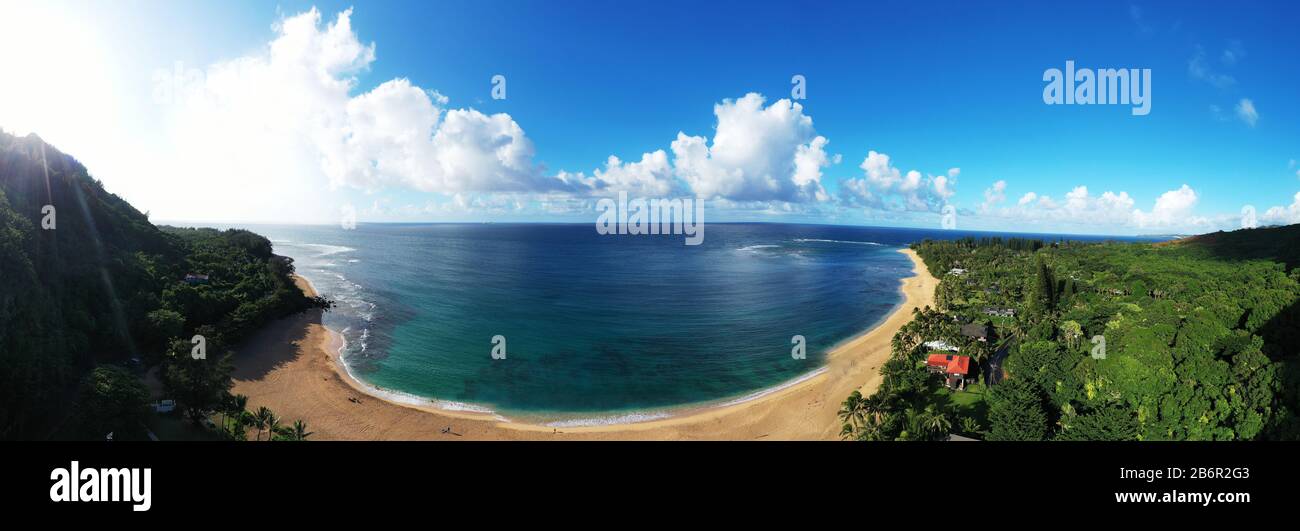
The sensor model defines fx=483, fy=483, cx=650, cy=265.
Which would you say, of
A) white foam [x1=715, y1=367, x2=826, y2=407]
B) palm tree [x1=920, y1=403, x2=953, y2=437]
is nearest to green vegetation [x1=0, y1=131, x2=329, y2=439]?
white foam [x1=715, y1=367, x2=826, y2=407]

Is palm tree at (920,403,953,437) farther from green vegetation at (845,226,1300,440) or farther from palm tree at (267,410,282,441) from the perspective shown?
palm tree at (267,410,282,441)

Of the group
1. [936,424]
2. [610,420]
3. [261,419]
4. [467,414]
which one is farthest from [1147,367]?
[261,419]

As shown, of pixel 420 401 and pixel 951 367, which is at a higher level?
pixel 951 367

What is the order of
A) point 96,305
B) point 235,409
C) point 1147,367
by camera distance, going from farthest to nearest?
point 96,305, point 235,409, point 1147,367

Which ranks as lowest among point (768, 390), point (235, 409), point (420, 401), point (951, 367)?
point (420, 401)

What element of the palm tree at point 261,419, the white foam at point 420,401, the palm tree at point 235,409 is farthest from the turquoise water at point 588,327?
the palm tree at point 235,409

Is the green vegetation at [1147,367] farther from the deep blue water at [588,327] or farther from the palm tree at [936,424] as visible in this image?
the deep blue water at [588,327]

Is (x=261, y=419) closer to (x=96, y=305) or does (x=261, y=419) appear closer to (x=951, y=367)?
(x=96, y=305)

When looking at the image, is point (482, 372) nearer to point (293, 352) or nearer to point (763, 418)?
point (293, 352)
